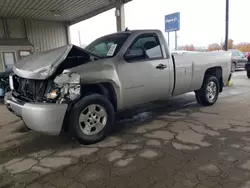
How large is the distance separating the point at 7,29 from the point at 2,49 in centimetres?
147

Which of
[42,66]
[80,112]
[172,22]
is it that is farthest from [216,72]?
[172,22]

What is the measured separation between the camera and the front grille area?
3115mm

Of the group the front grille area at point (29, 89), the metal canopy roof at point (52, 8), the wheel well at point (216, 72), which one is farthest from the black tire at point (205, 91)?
the metal canopy roof at point (52, 8)

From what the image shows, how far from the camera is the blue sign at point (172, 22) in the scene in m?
13.4

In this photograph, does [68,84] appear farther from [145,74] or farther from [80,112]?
[145,74]

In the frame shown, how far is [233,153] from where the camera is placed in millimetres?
2924

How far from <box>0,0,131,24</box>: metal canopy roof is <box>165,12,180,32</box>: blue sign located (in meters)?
4.78

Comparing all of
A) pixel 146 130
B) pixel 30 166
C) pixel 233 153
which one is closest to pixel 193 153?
pixel 233 153

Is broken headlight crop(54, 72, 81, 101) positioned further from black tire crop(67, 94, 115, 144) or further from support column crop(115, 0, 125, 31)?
support column crop(115, 0, 125, 31)

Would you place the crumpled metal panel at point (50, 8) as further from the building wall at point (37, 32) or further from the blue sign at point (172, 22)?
→ the blue sign at point (172, 22)

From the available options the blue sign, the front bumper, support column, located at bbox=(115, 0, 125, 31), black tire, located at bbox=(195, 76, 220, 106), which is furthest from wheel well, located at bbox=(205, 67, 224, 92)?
the blue sign

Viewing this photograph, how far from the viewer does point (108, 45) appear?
14.0ft

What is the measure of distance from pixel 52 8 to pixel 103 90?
937 cm

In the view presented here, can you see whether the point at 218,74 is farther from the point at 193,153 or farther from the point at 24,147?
the point at 24,147
